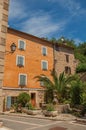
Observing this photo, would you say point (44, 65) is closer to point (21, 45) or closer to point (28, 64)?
point (28, 64)

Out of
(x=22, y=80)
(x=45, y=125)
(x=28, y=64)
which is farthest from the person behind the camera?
(x=28, y=64)

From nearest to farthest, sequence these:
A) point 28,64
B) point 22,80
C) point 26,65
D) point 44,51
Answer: point 22,80 < point 26,65 < point 28,64 < point 44,51

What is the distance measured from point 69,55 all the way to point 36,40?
819 centimetres

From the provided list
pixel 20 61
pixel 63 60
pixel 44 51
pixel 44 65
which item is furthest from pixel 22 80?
pixel 63 60

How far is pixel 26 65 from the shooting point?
27484mm

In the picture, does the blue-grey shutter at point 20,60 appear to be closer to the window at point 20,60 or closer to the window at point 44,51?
the window at point 20,60

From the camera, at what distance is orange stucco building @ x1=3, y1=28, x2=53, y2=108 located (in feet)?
82.3

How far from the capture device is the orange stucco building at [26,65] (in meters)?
25.1

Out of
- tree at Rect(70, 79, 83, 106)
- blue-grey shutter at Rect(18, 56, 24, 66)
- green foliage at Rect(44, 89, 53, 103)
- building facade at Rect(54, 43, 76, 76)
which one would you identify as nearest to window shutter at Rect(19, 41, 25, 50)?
blue-grey shutter at Rect(18, 56, 24, 66)

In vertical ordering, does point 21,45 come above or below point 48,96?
above

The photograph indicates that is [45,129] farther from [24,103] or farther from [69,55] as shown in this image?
[69,55]

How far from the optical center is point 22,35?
1096 inches

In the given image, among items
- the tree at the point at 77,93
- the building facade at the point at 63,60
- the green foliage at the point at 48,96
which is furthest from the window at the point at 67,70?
the tree at the point at 77,93

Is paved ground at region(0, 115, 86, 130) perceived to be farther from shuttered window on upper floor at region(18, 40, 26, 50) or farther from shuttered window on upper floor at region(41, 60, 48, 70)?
shuttered window on upper floor at region(41, 60, 48, 70)
